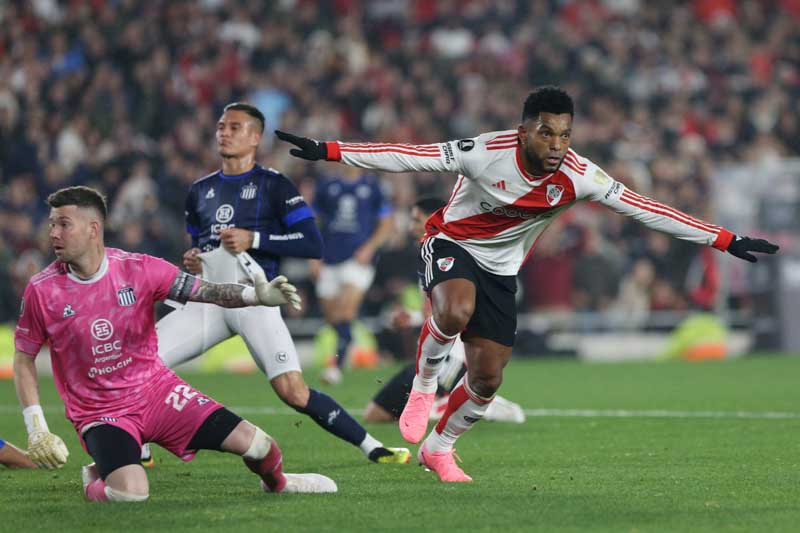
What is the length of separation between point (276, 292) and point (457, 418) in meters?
1.86

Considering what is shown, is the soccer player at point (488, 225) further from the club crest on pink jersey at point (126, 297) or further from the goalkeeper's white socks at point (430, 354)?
the club crest on pink jersey at point (126, 297)

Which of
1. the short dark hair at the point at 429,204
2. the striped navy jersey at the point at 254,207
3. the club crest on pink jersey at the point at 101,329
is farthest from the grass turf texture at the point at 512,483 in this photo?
the short dark hair at the point at 429,204

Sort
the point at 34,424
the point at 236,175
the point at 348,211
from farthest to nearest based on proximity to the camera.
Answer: the point at 348,211 → the point at 236,175 → the point at 34,424

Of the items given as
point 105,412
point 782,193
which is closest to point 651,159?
point 782,193

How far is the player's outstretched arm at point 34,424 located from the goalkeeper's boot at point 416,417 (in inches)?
81.9

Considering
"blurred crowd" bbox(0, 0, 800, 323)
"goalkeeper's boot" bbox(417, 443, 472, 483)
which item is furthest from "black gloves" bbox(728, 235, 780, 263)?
"blurred crowd" bbox(0, 0, 800, 323)

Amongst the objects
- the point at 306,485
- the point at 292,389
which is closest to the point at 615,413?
the point at 292,389

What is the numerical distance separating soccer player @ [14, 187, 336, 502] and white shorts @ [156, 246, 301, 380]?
1.18 metres

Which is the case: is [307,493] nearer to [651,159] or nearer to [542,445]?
[542,445]

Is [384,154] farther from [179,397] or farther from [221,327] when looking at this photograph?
[221,327]

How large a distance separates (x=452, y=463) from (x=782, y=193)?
537 inches

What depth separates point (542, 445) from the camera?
8984 mm

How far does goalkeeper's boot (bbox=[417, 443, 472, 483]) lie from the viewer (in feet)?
23.7

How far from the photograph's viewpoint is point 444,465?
735 centimetres
